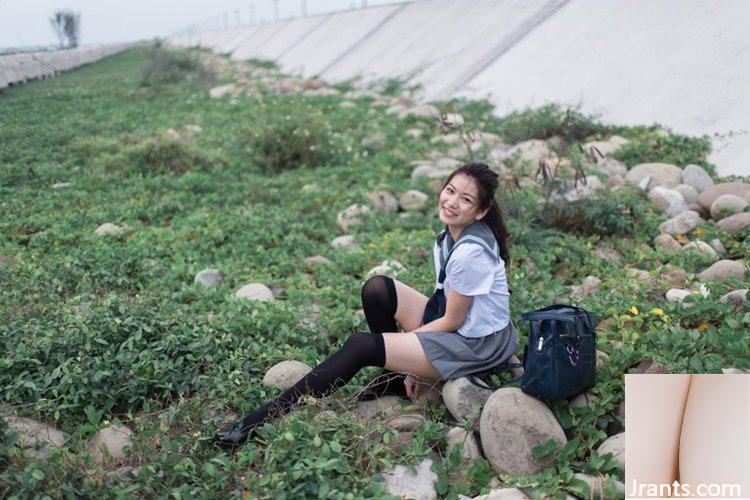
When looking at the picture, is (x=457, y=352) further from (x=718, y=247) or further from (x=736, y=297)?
(x=718, y=247)

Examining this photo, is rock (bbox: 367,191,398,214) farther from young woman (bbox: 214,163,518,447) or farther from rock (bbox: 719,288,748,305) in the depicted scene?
rock (bbox: 719,288,748,305)

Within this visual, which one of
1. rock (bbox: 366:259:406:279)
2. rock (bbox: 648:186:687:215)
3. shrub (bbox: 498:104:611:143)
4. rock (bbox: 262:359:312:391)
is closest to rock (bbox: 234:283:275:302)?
rock (bbox: 366:259:406:279)

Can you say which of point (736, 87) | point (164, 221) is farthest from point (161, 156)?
point (736, 87)

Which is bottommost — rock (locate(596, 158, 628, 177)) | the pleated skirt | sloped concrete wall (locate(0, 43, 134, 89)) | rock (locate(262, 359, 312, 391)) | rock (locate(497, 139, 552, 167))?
rock (locate(262, 359, 312, 391))

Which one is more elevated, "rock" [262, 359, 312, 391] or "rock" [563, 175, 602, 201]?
"rock" [563, 175, 602, 201]

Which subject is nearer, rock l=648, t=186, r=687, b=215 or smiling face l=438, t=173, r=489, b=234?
smiling face l=438, t=173, r=489, b=234

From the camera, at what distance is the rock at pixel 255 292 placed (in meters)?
3.93

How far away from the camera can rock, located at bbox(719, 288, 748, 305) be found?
3.16 meters

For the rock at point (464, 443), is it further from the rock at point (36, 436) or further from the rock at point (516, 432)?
the rock at point (36, 436)

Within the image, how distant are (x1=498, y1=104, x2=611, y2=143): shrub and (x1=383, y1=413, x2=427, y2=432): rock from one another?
16.9 feet

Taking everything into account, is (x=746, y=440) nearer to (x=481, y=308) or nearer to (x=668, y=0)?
(x=481, y=308)

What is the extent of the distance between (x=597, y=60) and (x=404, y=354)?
7.45 meters

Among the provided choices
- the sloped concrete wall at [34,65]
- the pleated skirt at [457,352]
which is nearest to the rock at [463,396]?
the pleated skirt at [457,352]

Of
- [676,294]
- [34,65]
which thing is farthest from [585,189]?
[34,65]
